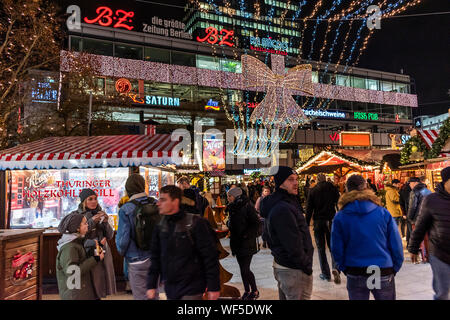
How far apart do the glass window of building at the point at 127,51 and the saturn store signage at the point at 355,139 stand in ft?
78.6

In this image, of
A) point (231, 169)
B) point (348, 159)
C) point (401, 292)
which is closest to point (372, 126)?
point (231, 169)

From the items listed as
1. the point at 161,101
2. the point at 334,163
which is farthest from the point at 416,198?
the point at 161,101

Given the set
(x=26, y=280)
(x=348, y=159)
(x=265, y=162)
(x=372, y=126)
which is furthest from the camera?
(x=372, y=126)

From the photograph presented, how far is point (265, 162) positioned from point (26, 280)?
31757 mm

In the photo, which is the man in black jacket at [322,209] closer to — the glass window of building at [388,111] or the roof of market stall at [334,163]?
the roof of market stall at [334,163]

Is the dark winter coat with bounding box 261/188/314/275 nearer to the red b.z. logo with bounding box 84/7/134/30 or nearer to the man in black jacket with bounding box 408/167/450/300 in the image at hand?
the man in black jacket with bounding box 408/167/450/300

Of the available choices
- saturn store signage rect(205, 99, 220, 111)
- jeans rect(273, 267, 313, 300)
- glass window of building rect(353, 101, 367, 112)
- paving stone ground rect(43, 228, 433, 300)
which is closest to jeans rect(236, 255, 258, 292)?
paving stone ground rect(43, 228, 433, 300)

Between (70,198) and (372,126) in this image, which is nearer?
(70,198)

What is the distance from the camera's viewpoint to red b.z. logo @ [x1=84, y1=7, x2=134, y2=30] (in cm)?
3406

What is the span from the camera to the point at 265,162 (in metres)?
35.2

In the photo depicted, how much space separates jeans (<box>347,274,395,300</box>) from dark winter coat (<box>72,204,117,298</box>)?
8.99 ft

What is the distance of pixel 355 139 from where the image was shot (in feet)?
66.0
